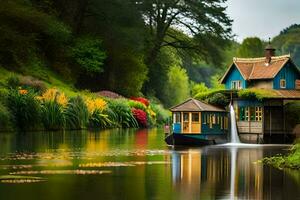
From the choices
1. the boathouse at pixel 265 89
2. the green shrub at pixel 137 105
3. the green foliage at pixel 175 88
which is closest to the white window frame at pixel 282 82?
the boathouse at pixel 265 89

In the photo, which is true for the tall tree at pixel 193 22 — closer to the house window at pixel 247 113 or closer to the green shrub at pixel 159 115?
the green shrub at pixel 159 115

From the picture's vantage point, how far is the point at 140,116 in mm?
72562

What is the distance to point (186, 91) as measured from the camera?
374ft

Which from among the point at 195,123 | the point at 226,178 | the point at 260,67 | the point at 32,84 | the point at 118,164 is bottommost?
the point at 226,178

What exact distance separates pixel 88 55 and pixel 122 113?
28.8ft

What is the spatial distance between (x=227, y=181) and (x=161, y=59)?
70058mm

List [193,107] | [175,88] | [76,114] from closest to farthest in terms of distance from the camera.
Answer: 1. [193,107]
2. [76,114]
3. [175,88]

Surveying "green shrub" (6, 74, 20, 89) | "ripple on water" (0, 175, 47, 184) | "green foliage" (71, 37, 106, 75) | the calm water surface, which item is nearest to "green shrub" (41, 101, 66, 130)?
"green shrub" (6, 74, 20, 89)

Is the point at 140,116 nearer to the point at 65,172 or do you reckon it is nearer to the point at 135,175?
the point at 65,172

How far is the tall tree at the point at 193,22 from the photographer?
84.8m

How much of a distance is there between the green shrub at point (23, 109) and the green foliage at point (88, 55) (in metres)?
21.1

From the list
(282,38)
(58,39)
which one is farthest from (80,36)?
(282,38)

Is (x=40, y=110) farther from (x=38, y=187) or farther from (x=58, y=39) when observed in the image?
(x=38, y=187)

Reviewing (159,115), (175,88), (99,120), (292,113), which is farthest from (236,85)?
(175,88)
